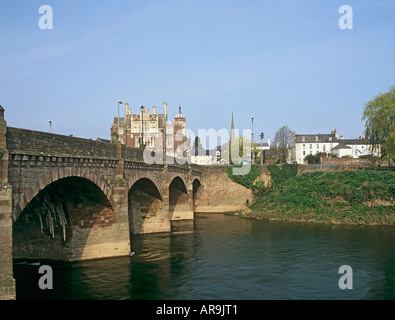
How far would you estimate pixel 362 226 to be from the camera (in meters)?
44.0

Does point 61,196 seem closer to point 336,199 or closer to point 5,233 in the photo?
point 5,233

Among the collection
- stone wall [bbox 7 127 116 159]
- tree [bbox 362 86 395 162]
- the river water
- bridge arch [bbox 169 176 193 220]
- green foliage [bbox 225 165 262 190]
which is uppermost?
tree [bbox 362 86 395 162]

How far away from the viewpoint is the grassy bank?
152 ft

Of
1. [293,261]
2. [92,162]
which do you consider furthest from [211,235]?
[92,162]

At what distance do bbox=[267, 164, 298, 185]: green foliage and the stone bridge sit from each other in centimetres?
3346

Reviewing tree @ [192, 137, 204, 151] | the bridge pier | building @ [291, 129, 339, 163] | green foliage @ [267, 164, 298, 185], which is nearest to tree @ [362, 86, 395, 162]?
green foliage @ [267, 164, 298, 185]

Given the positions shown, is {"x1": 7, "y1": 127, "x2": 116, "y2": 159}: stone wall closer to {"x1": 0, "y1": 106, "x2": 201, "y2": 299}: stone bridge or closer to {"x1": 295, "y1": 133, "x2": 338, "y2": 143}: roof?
{"x1": 0, "y1": 106, "x2": 201, "y2": 299}: stone bridge

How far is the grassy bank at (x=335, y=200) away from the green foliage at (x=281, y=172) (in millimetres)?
5184

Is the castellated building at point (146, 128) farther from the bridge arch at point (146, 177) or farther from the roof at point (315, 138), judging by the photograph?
the bridge arch at point (146, 177)

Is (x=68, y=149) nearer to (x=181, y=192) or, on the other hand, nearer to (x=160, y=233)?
(x=160, y=233)

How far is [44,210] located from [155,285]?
29.5 feet

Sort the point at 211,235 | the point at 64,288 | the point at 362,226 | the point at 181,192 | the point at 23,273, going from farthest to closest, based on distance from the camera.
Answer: the point at 181,192
the point at 362,226
the point at 211,235
the point at 23,273
the point at 64,288

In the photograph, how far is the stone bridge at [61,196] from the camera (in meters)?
17.0

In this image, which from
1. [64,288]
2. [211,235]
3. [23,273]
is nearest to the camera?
[64,288]
